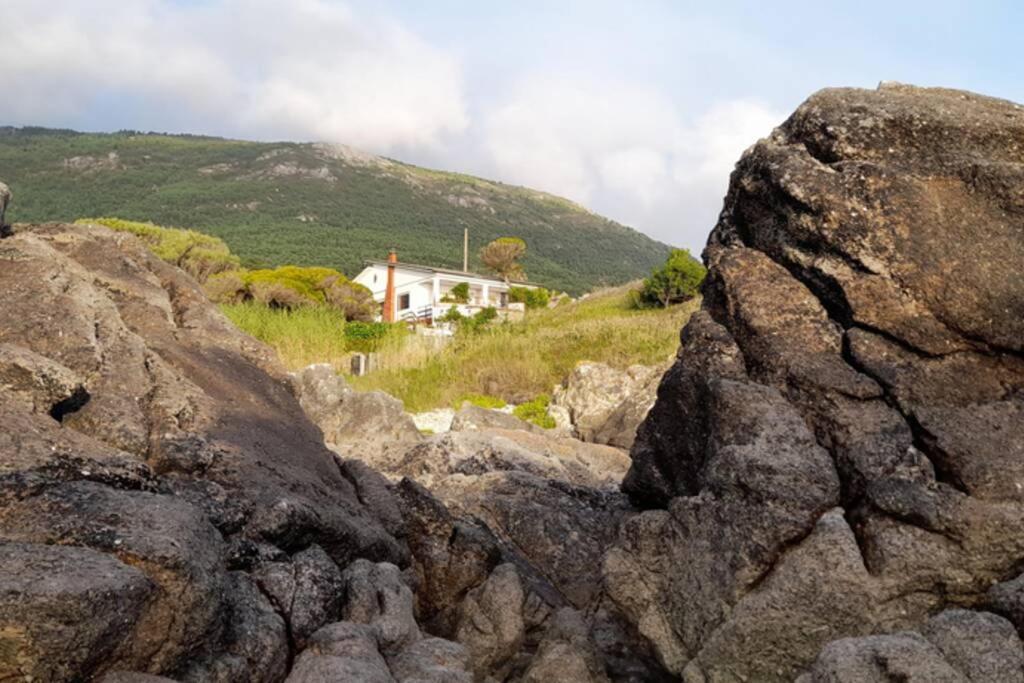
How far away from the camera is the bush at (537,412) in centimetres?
1953

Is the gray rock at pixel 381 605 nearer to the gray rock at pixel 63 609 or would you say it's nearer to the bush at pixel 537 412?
the gray rock at pixel 63 609

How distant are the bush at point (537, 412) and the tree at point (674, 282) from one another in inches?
646

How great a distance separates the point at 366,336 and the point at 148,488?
941 inches

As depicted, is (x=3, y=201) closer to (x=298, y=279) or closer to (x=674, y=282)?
(x=674, y=282)

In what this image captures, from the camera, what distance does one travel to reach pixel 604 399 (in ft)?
63.7

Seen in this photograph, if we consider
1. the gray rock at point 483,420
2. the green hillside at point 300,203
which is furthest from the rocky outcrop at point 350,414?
the green hillside at point 300,203

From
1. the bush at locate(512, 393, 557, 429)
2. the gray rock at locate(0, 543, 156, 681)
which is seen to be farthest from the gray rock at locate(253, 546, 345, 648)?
the bush at locate(512, 393, 557, 429)

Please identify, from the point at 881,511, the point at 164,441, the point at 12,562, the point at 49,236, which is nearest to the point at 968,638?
the point at 881,511

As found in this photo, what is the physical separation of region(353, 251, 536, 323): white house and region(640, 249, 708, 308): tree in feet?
80.1

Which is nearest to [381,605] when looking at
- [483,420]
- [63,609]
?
[63,609]

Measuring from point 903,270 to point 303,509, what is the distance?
12.2 ft

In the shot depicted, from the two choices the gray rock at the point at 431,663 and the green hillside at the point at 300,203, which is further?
the green hillside at the point at 300,203

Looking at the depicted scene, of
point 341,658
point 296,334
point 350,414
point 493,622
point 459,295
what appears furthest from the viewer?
point 459,295

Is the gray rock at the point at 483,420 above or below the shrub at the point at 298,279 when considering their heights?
below
